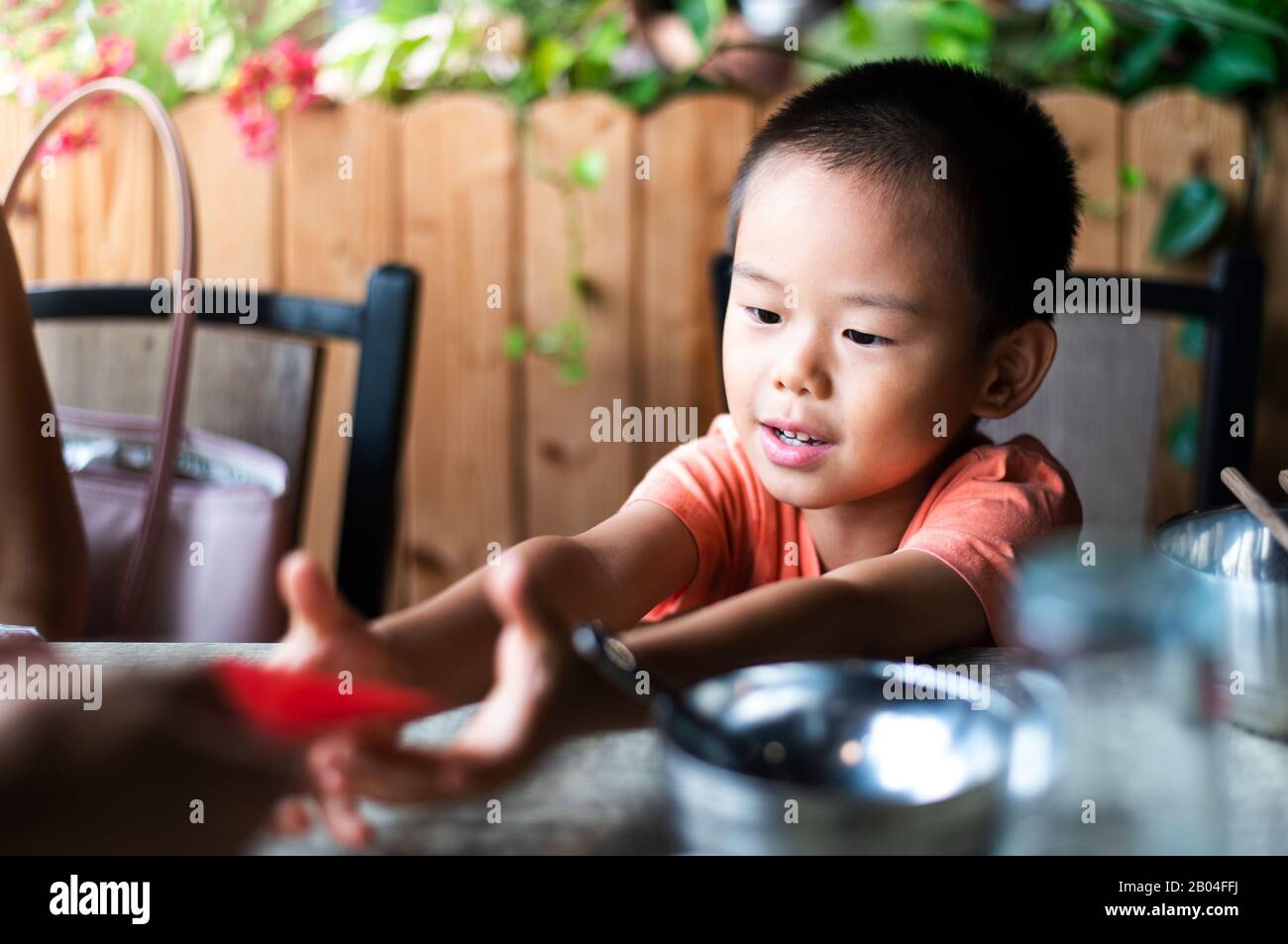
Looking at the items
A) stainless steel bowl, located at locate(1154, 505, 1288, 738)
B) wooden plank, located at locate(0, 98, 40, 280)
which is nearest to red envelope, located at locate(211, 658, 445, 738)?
stainless steel bowl, located at locate(1154, 505, 1288, 738)

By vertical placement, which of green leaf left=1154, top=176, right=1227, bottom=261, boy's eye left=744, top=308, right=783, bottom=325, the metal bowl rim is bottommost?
the metal bowl rim

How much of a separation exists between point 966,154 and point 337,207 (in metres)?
1.15

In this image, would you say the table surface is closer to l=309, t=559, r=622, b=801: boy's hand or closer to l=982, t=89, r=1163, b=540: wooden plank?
l=309, t=559, r=622, b=801: boy's hand

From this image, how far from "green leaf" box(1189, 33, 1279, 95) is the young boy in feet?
2.95

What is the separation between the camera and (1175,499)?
5.37 feet

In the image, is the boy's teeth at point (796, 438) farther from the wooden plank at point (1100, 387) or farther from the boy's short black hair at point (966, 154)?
the wooden plank at point (1100, 387)

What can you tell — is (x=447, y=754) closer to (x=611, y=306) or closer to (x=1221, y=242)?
(x=611, y=306)

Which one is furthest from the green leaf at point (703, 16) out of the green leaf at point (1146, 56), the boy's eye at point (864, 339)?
the boy's eye at point (864, 339)

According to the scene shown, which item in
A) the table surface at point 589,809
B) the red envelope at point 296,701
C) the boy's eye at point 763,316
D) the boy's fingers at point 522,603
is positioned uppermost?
the boy's eye at point 763,316

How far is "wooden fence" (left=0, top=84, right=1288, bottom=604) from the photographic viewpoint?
159cm

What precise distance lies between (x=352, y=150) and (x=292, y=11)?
0.25m

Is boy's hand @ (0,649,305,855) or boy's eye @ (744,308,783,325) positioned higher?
boy's eye @ (744,308,783,325)

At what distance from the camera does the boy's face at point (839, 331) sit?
67 cm

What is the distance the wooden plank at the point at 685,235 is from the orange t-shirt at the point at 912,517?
0.75 metres
